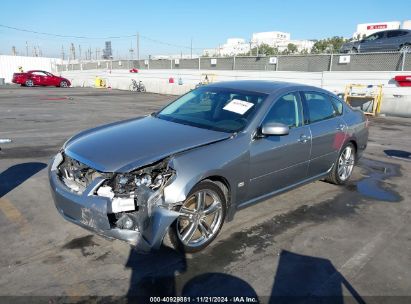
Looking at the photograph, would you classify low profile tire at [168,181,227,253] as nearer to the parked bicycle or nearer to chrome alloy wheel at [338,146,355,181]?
chrome alloy wheel at [338,146,355,181]

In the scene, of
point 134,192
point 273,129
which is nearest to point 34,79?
point 273,129

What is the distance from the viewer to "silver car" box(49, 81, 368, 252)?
3.10 meters

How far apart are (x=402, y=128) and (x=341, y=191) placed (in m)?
7.85

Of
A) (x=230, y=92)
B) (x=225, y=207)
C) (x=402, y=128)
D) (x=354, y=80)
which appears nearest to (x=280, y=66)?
(x=354, y=80)

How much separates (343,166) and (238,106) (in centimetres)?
251

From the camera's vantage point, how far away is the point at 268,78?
20.1m

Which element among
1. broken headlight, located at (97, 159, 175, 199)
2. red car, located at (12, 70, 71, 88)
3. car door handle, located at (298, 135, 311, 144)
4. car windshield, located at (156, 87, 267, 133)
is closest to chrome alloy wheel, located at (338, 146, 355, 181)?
car door handle, located at (298, 135, 311, 144)

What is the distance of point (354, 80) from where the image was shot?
54.3 ft

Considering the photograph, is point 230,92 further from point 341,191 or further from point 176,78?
Answer: point 176,78

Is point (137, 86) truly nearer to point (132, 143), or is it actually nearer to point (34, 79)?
point (34, 79)

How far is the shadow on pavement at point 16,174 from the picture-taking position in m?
5.21

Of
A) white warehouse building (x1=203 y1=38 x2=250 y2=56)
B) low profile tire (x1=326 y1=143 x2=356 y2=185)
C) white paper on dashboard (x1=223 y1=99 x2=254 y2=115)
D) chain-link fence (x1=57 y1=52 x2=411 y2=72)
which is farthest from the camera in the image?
white warehouse building (x1=203 y1=38 x2=250 y2=56)

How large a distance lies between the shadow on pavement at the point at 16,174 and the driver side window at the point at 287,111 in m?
3.72

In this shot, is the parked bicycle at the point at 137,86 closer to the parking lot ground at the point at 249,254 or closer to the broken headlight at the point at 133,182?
the parking lot ground at the point at 249,254
